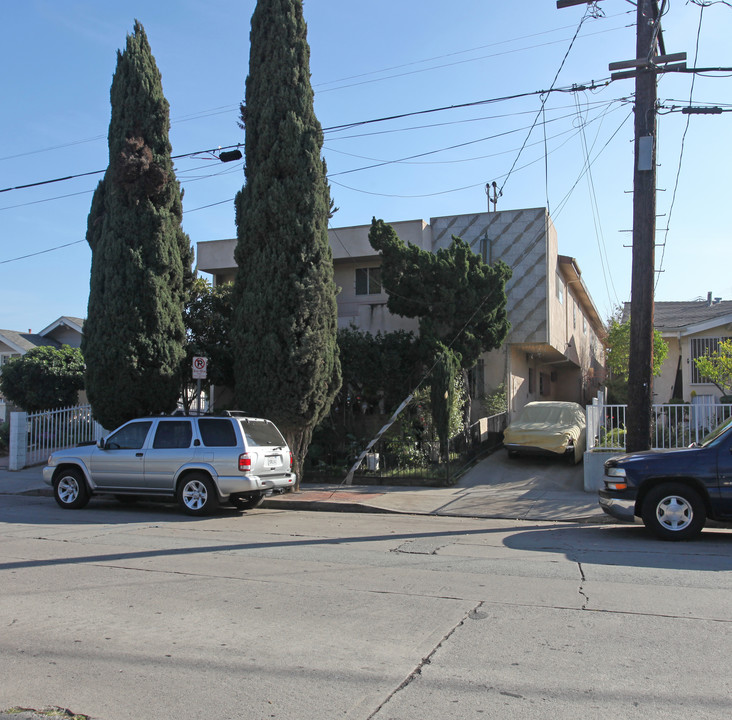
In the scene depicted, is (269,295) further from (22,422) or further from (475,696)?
(475,696)

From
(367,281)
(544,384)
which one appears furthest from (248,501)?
(544,384)

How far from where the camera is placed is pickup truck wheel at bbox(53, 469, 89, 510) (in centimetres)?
1274

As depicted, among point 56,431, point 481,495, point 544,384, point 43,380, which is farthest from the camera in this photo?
point 544,384

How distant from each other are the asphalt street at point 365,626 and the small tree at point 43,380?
503 inches

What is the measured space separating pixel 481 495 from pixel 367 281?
30.6 ft

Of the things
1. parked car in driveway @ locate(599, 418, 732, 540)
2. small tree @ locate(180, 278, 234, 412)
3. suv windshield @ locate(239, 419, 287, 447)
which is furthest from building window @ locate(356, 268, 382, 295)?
parked car in driveway @ locate(599, 418, 732, 540)

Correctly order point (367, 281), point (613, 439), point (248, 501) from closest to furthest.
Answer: point (248, 501) < point (613, 439) < point (367, 281)

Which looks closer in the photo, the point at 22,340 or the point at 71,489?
the point at 71,489

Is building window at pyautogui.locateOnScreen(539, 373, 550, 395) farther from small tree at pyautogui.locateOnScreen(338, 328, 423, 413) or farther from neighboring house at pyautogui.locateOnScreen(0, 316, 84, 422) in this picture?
neighboring house at pyautogui.locateOnScreen(0, 316, 84, 422)

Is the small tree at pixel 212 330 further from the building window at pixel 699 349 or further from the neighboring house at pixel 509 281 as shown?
the building window at pixel 699 349

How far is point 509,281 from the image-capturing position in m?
19.6

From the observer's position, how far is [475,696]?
4141 millimetres

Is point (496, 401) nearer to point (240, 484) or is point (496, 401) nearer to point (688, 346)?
point (688, 346)

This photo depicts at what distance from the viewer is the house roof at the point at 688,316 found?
22.8 m
